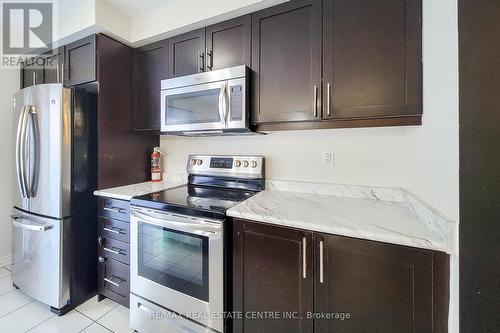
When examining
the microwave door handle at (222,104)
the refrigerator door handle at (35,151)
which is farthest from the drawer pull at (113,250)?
the microwave door handle at (222,104)

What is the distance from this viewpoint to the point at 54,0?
1777 mm

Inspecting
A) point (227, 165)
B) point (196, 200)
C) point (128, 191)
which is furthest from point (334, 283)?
point (128, 191)

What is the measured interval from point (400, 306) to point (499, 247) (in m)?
0.41

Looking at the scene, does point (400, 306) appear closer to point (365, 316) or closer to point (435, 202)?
point (365, 316)

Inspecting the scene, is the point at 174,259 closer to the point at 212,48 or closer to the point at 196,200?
the point at 196,200

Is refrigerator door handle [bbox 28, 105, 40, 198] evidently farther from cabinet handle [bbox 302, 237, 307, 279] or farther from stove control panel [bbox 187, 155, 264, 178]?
cabinet handle [bbox 302, 237, 307, 279]

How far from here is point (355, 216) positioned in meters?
1.09

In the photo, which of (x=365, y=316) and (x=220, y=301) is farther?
(x=220, y=301)

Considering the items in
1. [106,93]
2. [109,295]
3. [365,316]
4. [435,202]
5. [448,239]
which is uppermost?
[106,93]

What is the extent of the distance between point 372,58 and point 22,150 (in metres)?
2.63

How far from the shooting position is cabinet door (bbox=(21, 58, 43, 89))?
7.03 ft

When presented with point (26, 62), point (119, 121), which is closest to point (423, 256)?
point (119, 121)

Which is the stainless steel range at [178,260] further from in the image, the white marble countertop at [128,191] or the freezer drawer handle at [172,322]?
the white marble countertop at [128,191]

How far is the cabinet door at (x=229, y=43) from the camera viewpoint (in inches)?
59.7
